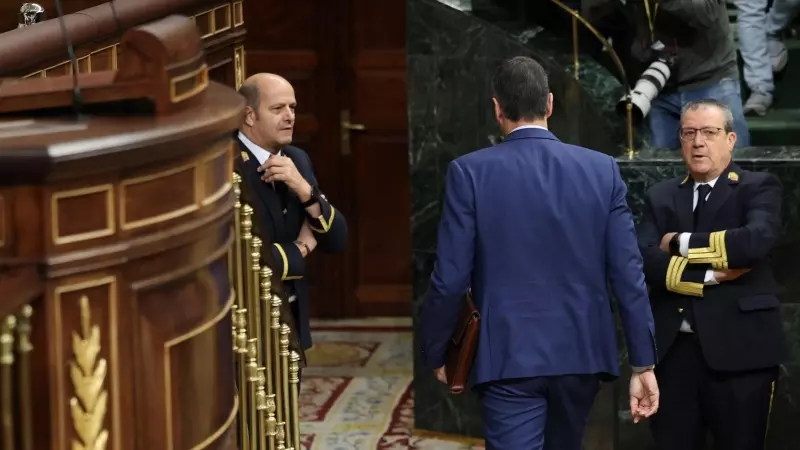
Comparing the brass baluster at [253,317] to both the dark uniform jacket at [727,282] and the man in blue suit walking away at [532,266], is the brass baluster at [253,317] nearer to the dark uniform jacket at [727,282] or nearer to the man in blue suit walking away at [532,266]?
the man in blue suit walking away at [532,266]

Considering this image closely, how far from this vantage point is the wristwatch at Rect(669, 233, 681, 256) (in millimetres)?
5160

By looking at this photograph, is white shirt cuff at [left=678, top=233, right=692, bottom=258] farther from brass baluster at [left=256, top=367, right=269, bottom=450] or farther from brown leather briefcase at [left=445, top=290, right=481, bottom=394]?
brass baluster at [left=256, top=367, right=269, bottom=450]

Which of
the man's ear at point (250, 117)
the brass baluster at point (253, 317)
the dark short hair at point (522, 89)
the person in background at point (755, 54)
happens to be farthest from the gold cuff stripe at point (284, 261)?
the person in background at point (755, 54)

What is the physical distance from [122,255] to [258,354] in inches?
60.7

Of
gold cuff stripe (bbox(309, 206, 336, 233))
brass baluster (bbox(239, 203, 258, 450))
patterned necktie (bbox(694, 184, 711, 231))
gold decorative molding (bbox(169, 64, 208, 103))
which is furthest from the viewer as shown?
patterned necktie (bbox(694, 184, 711, 231))

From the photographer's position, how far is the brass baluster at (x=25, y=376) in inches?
104

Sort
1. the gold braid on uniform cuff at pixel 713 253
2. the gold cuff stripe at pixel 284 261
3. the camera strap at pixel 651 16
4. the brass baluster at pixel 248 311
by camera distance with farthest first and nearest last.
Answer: the camera strap at pixel 651 16 < the gold braid on uniform cuff at pixel 713 253 < the gold cuff stripe at pixel 284 261 < the brass baluster at pixel 248 311

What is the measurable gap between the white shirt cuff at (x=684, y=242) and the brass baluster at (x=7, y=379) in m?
2.91

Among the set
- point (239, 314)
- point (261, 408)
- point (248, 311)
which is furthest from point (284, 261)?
point (239, 314)

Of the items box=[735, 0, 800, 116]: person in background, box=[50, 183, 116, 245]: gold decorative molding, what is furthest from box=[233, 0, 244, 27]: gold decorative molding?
box=[50, 183, 116, 245]: gold decorative molding

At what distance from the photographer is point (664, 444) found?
525 cm

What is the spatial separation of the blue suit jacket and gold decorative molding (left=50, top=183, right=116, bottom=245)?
1643 millimetres

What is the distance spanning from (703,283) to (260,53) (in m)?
3.99

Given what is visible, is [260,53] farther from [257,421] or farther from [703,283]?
[257,421]
